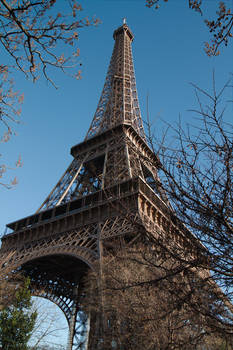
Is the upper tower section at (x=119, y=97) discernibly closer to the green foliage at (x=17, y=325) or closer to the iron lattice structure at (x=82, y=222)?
the iron lattice structure at (x=82, y=222)

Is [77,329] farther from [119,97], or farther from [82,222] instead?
[119,97]

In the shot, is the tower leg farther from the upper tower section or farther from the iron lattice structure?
the upper tower section

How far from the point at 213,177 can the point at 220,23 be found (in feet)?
7.81

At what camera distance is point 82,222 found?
21547mm

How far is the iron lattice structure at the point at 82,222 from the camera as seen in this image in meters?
18.5

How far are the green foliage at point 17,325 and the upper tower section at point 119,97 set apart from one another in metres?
20.8

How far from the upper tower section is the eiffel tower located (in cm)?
21

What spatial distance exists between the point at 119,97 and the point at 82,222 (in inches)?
928

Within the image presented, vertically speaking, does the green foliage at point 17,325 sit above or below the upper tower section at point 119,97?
below

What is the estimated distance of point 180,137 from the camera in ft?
17.5

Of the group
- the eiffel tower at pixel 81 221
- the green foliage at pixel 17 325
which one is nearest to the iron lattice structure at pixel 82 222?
the eiffel tower at pixel 81 221

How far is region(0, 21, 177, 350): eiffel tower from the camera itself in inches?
732

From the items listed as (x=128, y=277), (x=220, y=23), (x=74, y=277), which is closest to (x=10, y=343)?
(x=128, y=277)

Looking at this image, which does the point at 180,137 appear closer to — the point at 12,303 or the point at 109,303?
the point at 109,303
